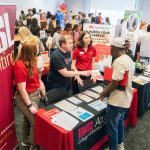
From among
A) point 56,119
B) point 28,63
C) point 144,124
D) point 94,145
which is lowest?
point 144,124

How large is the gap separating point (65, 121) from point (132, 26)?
3128mm

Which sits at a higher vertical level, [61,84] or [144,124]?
[61,84]

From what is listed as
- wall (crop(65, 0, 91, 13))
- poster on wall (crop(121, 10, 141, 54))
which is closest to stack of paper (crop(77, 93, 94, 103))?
poster on wall (crop(121, 10, 141, 54))

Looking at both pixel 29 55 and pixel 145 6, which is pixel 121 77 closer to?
pixel 29 55

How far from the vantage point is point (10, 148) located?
2369 millimetres

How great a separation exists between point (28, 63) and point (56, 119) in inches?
24.5

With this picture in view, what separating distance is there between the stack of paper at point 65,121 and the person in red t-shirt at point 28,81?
0.87 ft

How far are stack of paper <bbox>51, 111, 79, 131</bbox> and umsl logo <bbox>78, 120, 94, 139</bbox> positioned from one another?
95 millimetres

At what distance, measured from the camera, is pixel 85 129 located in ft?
7.11

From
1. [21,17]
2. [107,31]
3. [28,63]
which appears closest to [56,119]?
[28,63]

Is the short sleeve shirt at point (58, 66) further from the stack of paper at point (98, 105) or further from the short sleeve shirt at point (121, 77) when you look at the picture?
the short sleeve shirt at point (121, 77)

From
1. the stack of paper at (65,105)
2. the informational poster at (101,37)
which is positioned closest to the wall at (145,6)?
the informational poster at (101,37)

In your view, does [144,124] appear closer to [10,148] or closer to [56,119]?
[56,119]

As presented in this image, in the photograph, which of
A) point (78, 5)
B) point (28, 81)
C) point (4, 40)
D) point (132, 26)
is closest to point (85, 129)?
point (28, 81)
